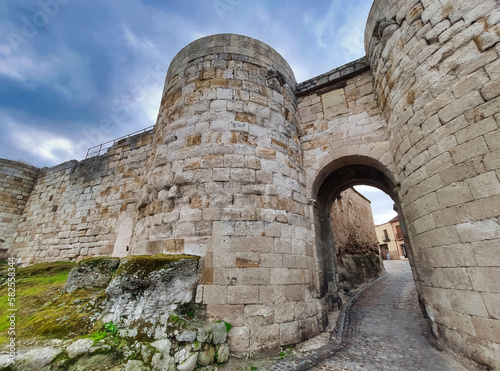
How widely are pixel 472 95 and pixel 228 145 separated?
335 centimetres

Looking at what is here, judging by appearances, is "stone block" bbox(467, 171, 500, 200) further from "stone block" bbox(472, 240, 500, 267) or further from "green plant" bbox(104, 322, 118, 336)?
"green plant" bbox(104, 322, 118, 336)

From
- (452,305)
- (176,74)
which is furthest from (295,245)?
(176,74)

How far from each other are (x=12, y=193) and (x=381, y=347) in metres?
13.4

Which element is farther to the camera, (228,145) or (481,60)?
(228,145)

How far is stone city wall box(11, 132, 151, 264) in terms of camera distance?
7.11 m

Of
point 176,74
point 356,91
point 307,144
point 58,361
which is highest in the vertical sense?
point 176,74

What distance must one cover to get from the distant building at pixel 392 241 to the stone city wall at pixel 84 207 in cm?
2817

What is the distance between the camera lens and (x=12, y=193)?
9.60m

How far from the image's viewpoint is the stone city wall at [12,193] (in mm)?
9156

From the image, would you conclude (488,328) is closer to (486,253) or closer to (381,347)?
(486,253)

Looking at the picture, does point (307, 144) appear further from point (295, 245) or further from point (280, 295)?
point (280, 295)

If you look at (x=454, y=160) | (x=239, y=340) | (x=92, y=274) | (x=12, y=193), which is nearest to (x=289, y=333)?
(x=239, y=340)

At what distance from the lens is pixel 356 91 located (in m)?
5.30

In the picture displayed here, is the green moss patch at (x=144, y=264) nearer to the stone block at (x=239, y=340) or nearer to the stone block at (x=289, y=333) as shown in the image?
the stone block at (x=239, y=340)
